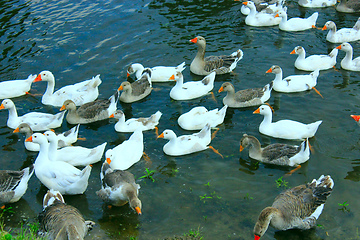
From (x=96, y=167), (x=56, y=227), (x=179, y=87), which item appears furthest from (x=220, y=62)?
(x=56, y=227)

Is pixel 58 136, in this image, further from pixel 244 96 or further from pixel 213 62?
pixel 213 62

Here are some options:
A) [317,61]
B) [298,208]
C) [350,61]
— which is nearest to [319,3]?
[350,61]

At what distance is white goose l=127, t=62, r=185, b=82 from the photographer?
13.6 meters

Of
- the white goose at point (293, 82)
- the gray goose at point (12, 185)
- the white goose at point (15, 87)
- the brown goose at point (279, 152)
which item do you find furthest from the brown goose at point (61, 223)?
the white goose at point (293, 82)

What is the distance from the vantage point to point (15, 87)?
12867mm

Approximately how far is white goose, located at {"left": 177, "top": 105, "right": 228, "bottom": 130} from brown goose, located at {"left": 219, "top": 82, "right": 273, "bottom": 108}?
1052 mm

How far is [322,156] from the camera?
9.89 meters

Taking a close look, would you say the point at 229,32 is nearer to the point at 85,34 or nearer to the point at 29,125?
the point at 85,34

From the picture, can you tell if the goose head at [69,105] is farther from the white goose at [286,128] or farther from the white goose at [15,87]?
the white goose at [286,128]

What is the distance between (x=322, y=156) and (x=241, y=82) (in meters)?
4.75

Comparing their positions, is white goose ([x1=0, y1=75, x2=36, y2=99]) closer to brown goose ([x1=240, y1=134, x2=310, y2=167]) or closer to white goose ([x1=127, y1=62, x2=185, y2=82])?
white goose ([x1=127, y1=62, x2=185, y2=82])

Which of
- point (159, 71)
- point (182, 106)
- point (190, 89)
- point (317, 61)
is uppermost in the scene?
point (159, 71)

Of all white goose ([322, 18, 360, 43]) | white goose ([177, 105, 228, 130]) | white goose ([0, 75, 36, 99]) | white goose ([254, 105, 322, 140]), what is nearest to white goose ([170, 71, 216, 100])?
white goose ([177, 105, 228, 130])

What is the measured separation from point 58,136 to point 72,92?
7.92ft
